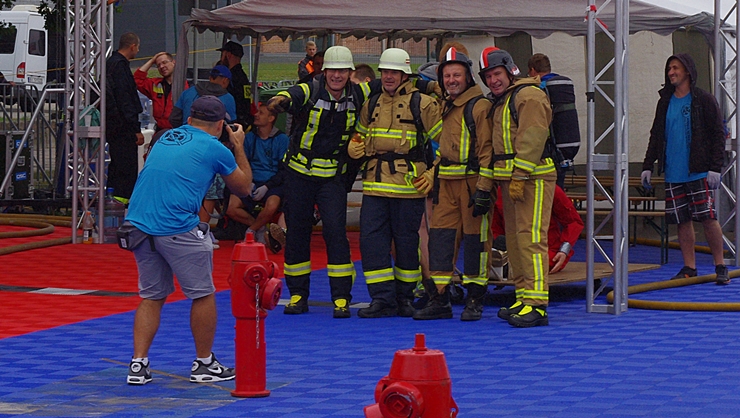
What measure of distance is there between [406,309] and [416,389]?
5.69m

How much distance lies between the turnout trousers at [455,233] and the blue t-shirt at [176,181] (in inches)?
107

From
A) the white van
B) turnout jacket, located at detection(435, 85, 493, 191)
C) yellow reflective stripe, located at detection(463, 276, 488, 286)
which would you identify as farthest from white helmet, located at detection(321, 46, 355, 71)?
the white van

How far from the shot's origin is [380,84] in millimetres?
9508

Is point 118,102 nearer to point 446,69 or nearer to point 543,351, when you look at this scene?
point 446,69

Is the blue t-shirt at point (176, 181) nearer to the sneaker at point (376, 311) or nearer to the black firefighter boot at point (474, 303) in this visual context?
the sneaker at point (376, 311)

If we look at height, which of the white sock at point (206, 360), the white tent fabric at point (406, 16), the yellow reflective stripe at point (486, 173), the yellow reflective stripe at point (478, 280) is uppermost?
the white tent fabric at point (406, 16)

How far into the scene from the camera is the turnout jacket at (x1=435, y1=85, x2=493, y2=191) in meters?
9.07

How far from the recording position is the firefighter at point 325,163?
9.34m

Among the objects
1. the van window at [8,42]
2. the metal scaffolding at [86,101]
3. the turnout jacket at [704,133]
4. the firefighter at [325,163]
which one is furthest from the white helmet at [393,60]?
the van window at [8,42]

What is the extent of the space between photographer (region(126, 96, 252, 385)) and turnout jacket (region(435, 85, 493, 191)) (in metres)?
2.60

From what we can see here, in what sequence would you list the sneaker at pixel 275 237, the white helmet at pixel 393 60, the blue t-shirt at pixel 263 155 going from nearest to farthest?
1. the white helmet at pixel 393 60
2. the sneaker at pixel 275 237
3. the blue t-shirt at pixel 263 155

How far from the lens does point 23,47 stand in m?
32.2

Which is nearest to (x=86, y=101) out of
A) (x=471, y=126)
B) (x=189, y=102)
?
(x=189, y=102)

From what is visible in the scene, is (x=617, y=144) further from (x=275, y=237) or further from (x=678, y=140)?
(x=275, y=237)
